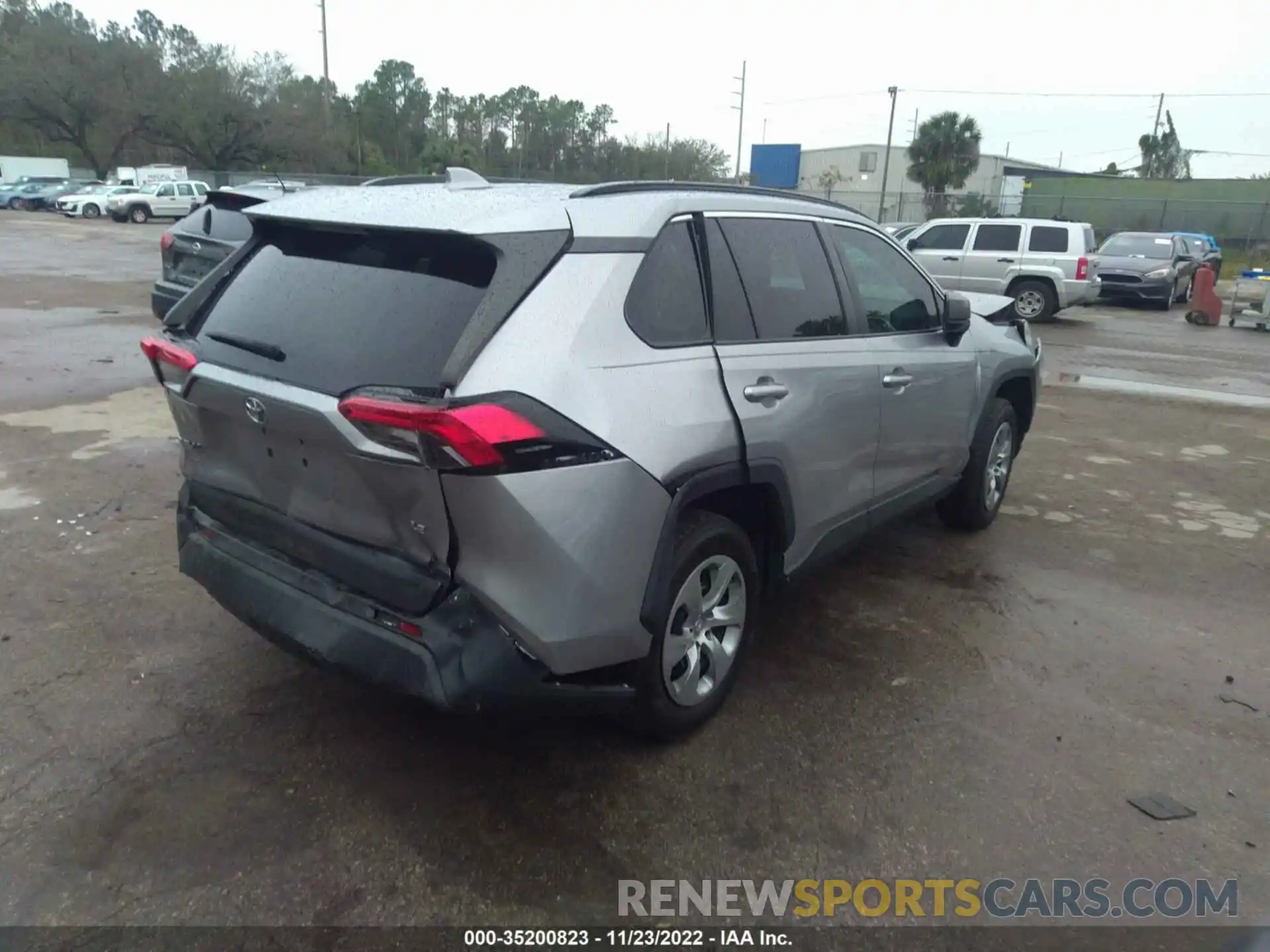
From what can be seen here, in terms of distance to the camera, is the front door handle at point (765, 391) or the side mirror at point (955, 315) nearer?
the front door handle at point (765, 391)

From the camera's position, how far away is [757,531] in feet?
11.6

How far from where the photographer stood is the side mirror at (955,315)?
4.51 m

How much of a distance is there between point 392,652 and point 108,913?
0.99 meters

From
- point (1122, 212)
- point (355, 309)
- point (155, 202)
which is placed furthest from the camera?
point (155, 202)

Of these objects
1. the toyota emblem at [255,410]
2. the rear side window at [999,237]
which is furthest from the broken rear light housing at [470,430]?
the rear side window at [999,237]

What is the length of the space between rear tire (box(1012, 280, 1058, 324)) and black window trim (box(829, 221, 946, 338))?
13.2m

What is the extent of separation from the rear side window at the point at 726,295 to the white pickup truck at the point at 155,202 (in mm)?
39388

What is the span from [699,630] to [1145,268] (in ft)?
69.0

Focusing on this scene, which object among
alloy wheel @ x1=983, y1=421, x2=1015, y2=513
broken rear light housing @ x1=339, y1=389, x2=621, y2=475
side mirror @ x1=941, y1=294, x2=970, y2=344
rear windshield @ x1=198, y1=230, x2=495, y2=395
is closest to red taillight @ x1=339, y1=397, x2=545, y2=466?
broken rear light housing @ x1=339, y1=389, x2=621, y2=475

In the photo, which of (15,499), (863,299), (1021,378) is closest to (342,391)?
(863,299)

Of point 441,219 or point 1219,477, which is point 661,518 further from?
point 1219,477

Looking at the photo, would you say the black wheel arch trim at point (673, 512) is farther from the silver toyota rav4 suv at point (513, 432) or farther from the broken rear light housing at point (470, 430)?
the broken rear light housing at point (470, 430)

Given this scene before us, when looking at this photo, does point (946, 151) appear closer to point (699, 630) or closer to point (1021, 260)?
point (1021, 260)

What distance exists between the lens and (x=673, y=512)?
286cm
